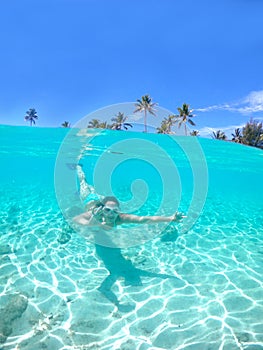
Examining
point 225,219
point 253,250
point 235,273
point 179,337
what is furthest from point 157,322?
point 225,219

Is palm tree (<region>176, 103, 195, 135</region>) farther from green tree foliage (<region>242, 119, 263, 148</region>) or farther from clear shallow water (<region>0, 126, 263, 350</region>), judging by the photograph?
clear shallow water (<region>0, 126, 263, 350</region>)

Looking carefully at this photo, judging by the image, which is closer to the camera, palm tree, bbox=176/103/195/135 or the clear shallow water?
the clear shallow water

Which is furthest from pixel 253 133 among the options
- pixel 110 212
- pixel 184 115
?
pixel 110 212

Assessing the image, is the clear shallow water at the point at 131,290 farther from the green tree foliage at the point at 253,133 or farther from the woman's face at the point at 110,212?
the green tree foliage at the point at 253,133

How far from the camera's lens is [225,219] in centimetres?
1186

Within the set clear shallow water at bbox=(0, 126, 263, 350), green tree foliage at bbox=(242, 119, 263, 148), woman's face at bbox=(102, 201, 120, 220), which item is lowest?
clear shallow water at bbox=(0, 126, 263, 350)

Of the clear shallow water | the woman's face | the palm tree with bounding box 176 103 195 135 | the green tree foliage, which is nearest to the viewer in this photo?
the clear shallow water

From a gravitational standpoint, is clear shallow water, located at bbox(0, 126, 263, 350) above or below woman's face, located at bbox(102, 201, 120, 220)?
below

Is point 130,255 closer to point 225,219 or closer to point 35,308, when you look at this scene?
point 35,308

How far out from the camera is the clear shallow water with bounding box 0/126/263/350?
433cm

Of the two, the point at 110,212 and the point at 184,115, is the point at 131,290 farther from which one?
the point at 184,115

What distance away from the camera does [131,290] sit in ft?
18.5

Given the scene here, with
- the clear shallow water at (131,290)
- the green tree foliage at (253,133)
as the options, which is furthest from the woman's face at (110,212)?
the green tree foliage at (253,133)

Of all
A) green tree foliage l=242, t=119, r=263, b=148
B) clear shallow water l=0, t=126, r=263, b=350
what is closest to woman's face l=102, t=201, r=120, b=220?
clear shallow water l=0, t=126, r=263, b=350
